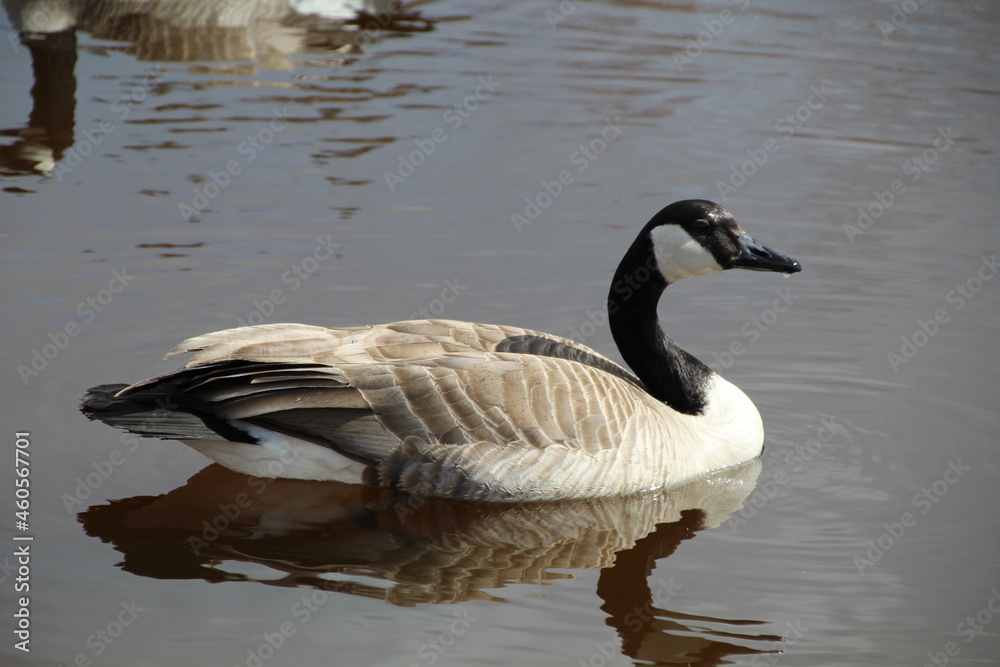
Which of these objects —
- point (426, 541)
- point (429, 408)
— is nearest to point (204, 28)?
point (429, 408)

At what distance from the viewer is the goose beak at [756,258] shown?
723 cm

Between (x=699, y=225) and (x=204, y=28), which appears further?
(x=204, y=28)

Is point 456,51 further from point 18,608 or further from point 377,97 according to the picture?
point 18,608

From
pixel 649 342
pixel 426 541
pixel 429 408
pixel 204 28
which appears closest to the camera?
pixel 426 541

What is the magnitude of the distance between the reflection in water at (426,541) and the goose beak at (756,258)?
130cm

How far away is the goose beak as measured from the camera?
7.23 metres

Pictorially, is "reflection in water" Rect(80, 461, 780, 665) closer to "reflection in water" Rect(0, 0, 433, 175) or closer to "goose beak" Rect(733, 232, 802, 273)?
"goose beak" Rect(733, 232, 802, 273)

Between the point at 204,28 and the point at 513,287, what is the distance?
26.9 feet

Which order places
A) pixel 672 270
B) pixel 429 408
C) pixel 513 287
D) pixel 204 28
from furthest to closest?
pixel 204 28 → pixel 513 287 → pixel 672 270 → pixel 429 408

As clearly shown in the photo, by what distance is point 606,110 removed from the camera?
1355cm

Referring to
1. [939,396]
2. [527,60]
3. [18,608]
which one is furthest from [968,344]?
[527,60]

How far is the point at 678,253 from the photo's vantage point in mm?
7262

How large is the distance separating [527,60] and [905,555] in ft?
32.5

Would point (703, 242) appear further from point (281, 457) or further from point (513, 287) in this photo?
point (281, 457)
